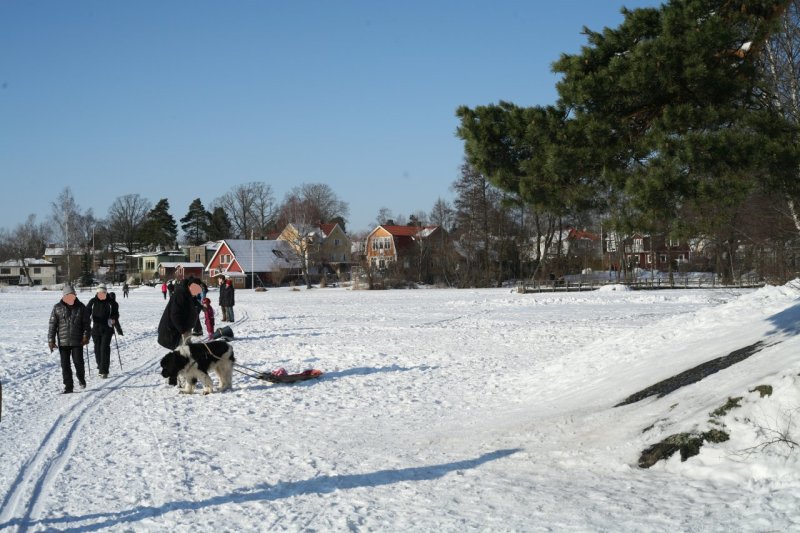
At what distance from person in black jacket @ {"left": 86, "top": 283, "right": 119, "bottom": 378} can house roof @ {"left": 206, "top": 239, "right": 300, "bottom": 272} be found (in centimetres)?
6657

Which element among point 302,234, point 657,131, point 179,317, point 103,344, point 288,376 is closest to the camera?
point 657,131

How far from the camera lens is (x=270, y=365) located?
1496 cm

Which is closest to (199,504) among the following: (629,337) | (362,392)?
(362,392)

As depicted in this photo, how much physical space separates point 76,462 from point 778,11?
9.45 metres

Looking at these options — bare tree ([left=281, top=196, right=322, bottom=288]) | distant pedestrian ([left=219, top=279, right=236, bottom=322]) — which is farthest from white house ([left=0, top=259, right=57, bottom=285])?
distant pedestrian ([left=219, top=279, right=236, bottom=322])

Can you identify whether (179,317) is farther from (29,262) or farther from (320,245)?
(29,262)

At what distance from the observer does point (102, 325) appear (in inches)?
534

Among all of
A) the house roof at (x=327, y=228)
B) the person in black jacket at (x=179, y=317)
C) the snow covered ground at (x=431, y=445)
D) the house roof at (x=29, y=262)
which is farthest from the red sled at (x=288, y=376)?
the house roof at (x=29, y=262)

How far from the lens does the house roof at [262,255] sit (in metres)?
81.6

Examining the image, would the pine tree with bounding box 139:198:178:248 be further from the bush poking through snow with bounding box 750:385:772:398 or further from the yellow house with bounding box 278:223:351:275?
the bush poking through snow with bounding box 750:385:772:398

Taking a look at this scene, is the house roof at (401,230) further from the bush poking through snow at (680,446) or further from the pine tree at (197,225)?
the bush poking through snow at (680,446)

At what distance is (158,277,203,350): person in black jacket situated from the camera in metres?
13.0

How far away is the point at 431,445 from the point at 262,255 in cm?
7907

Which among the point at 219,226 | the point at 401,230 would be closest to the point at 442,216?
the point at 401,230
